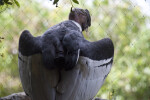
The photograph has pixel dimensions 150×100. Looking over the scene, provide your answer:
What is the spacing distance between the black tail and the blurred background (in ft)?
3.06

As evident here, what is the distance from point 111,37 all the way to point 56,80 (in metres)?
1.22

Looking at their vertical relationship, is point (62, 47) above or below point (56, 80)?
above

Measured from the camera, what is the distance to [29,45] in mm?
1639

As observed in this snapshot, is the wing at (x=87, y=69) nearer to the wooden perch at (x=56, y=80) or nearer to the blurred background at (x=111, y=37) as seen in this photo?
the wooden perch at (x=56, y=80)

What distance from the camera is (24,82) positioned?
5.71 feet

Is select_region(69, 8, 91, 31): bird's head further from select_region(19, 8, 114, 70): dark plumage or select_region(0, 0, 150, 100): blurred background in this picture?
select_region(0, 0, 150, 100): blurred background

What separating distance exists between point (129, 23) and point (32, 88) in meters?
1.98

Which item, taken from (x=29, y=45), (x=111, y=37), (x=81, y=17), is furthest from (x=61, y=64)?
(x=111, y=37)

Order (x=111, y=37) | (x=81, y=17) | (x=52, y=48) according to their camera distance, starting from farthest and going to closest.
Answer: (x=111, y=37)
(x=81, y=17)
(x=52, y=48)

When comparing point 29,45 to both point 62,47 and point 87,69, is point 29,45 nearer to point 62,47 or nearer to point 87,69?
point 62,47

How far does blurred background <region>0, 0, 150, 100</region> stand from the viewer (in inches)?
110

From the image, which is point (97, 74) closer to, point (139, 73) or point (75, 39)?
point (75, 39)

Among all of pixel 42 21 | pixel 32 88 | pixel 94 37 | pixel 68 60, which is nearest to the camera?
pixel 68 60

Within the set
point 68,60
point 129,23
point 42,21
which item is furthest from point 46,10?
point 68,60
